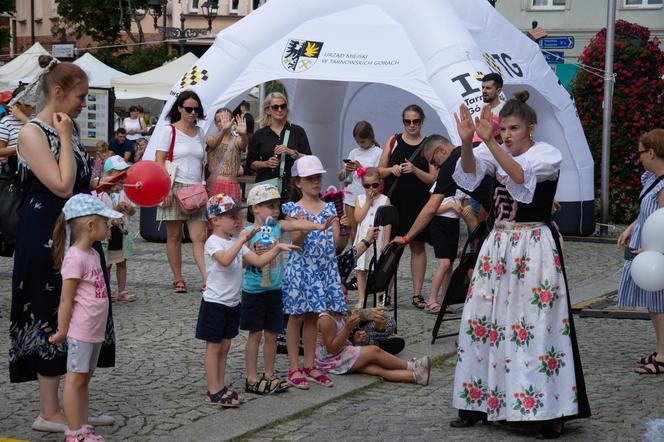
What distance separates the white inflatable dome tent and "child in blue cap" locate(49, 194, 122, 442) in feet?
26.2

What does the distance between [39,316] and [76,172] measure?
29.0 inches

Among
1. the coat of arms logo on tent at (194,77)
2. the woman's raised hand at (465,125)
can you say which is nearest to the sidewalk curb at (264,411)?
the woman's raised hand at (465,125)

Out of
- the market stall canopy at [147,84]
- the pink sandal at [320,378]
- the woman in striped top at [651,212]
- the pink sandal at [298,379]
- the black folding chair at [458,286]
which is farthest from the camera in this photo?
the market stall canopy at [147,84]

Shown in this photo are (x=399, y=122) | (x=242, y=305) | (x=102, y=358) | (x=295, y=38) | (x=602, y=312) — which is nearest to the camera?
(x=102, y=358)

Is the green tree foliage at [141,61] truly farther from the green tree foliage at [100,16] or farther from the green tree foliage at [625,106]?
the green tree foliage at [625,106]

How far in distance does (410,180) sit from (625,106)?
8749mm

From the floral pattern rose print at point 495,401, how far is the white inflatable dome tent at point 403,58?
735 centimetres

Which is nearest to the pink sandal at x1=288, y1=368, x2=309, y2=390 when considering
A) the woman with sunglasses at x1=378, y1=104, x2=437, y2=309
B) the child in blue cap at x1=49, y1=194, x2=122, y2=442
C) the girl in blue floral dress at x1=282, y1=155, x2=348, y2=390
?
the girl in blue floral dress at x1=282, y1=155, x2=348, y2=390

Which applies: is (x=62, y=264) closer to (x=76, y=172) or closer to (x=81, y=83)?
(x=76, y=172)

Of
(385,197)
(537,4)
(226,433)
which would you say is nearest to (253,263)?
Answer: (226,433)

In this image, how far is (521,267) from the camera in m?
6.19

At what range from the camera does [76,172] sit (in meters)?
5.83

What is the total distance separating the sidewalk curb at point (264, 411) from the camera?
19.9 ft

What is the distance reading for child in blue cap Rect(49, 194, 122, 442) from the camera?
555cm
